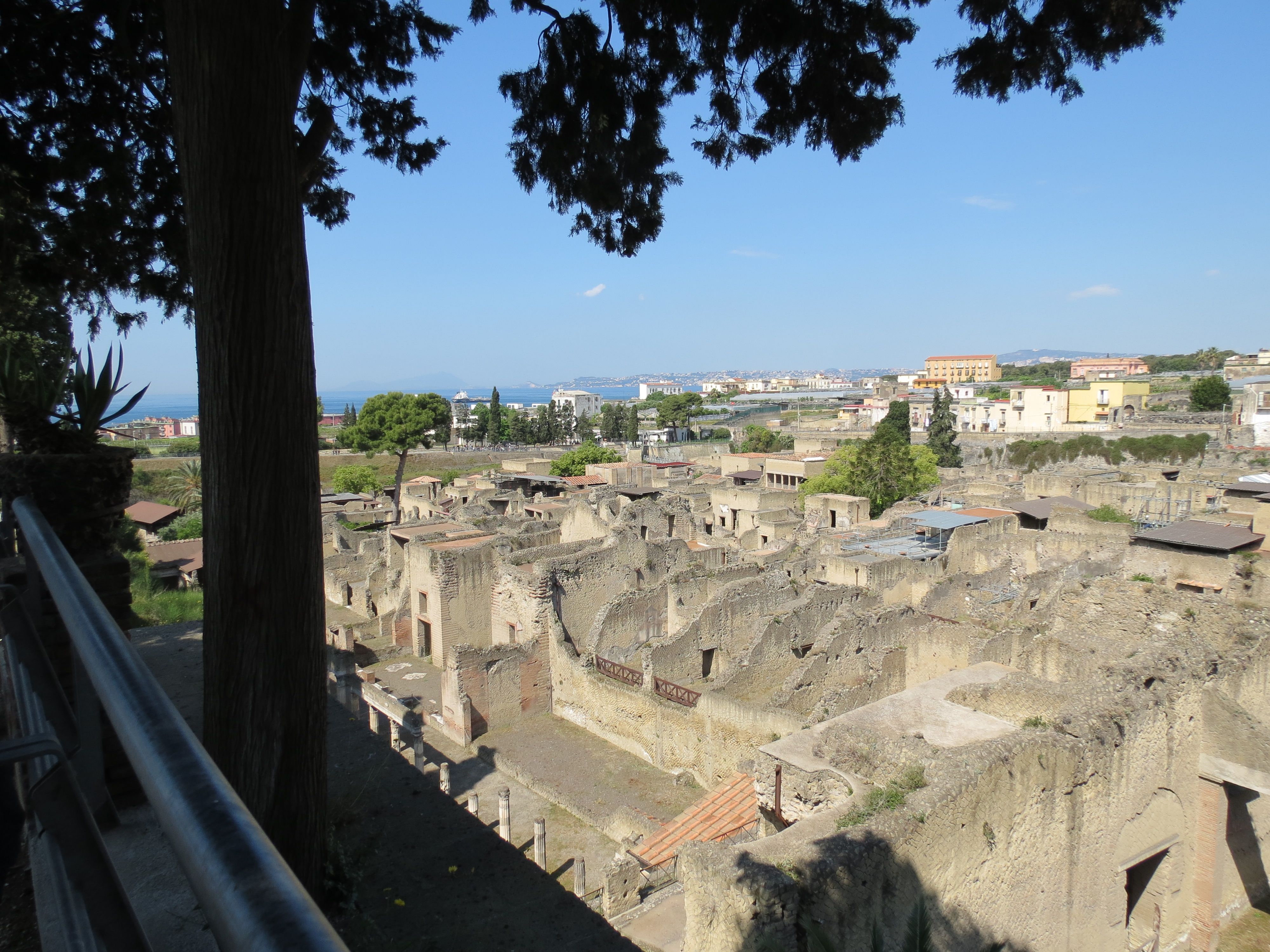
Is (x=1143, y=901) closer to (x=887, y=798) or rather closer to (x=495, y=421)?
(x=887, y=798)

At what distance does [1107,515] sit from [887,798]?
26876 millimetres

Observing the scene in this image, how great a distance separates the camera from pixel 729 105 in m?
5.89

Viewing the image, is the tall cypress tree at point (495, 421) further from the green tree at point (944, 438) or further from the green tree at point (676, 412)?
the green tree at point (944, 438)

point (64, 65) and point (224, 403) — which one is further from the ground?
point (64, 65)

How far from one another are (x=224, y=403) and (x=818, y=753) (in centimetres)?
709

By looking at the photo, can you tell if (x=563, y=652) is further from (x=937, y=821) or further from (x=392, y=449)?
(x=392, y=449)

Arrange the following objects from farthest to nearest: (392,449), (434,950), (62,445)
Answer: (392,449) → (62,445) → (434,950)

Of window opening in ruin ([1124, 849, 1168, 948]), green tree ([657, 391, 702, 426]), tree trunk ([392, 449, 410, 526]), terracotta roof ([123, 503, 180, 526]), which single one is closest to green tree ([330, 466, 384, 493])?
tree trunk ([392, 449, 410, 526])

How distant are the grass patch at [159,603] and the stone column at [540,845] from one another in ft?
17.1

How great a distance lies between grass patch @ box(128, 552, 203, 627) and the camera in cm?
1066

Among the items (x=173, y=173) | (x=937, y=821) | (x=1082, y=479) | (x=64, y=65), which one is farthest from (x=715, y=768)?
(x=1082, y=479)

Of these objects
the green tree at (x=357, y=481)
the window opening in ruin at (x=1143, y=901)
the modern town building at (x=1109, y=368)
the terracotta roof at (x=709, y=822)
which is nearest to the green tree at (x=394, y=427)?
the green tree at (x=357, y=481)

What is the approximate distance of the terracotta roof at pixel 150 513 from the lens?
2845cm

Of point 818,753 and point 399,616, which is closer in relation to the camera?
point 818,753
